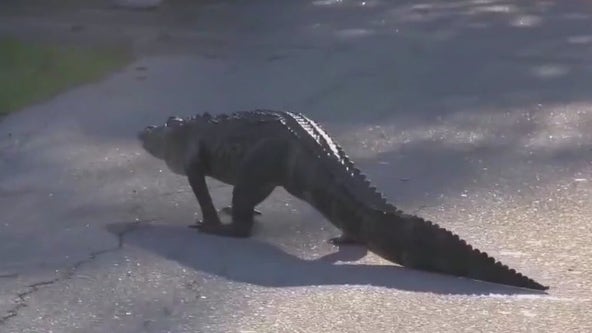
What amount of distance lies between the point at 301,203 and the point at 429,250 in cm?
170

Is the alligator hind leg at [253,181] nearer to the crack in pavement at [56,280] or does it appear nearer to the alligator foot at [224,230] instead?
the alligator foot at [224,230]

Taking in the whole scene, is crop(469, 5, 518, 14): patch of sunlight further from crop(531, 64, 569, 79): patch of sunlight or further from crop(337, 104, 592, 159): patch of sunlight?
crop(337, 104, 592, 159): patch of sunlight

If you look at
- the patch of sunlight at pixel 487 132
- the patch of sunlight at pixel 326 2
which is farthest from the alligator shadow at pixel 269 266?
the patch of sunlight at pixel 326 2

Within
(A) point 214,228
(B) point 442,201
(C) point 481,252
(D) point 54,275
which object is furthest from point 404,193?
(D) point 54,275

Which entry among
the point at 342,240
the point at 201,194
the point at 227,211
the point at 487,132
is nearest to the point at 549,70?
the point at 487,132

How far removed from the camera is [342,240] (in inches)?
280

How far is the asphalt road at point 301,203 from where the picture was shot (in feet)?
20.0

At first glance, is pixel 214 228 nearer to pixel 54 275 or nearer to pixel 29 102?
pixel 54 275

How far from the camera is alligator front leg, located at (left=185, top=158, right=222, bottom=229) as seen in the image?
A: 302 inches

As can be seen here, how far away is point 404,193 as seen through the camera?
27.1ft

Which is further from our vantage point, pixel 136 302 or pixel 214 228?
pixel 214 228

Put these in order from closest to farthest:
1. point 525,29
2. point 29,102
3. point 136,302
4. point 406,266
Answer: point 136,302, point 406,266, point 29,102, point 525,29

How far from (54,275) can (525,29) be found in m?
8.90

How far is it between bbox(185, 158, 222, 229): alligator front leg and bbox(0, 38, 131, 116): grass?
13.2ft
